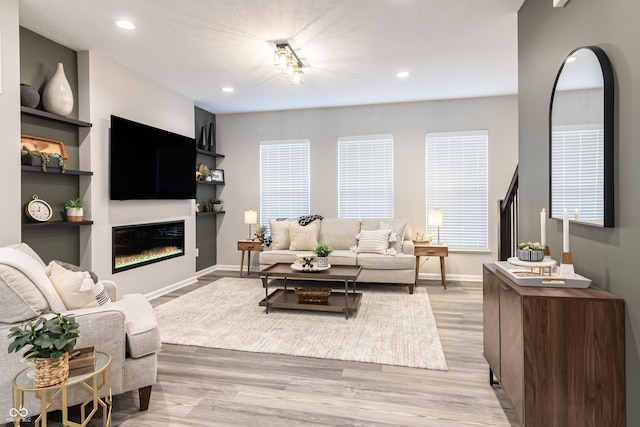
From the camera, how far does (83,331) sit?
1929 mm

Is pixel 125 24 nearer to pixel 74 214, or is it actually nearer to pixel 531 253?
pixel 74 214

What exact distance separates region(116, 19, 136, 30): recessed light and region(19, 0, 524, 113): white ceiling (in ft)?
0.15

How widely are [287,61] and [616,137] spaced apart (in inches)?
117

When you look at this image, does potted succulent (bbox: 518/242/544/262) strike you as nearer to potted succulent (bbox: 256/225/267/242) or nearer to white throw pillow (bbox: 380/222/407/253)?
white throw pillow (bbox: 380/222/407/253)

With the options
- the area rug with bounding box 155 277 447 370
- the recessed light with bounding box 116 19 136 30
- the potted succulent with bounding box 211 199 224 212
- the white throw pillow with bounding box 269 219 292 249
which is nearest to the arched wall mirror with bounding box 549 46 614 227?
the area rug with bounding box 155 277 447 370

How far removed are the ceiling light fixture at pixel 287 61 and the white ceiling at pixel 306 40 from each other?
3.5 inches

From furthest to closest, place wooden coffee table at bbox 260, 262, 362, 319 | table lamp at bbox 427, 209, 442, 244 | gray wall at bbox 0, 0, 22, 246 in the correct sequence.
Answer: table lamp at bbox 427, 209, 442, 244 → wooden coffee table at bbox 260, 262, 362, 319 → gray wall at bbox 0, 0, 22, 246

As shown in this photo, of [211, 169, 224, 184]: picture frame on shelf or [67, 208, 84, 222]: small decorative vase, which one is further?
[211, 169, 224, 184]: picture frame on shelf

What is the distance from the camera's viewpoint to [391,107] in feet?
19.4

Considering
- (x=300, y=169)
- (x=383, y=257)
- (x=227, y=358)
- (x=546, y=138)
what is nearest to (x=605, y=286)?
(x=546, y=138)

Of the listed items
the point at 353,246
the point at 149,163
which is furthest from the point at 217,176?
the point at 353,246

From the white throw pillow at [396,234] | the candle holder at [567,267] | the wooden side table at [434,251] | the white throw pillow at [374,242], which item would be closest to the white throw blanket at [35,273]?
the candle holder at [567,267]

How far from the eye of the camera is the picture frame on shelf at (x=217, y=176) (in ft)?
20.5

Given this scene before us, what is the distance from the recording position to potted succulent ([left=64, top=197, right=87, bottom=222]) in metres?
3.61
